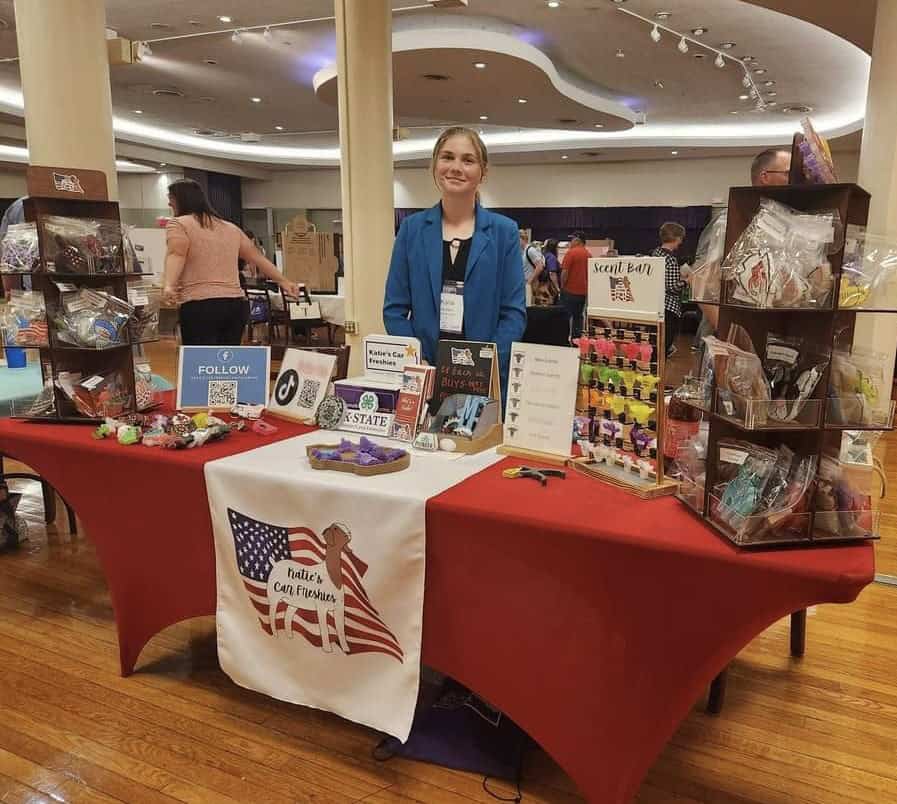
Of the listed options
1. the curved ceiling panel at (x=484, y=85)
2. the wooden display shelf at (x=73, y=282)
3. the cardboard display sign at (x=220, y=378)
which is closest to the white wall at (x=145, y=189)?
the curved ceiling panel at (x=484, y=85)

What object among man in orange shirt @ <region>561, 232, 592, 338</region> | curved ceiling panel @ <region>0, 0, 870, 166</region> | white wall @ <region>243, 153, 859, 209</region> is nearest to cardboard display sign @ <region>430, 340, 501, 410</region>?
curved ceiling panel @ <region>0, 0, 870, 166</region>


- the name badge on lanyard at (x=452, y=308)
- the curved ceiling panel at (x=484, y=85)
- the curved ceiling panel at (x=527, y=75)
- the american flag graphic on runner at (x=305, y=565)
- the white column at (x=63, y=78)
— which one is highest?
the curved ceiling panel at (x=527, y=75)

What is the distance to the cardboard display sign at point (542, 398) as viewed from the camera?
5.86 ft

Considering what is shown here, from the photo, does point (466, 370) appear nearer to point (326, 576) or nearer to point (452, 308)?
point (452, 308)

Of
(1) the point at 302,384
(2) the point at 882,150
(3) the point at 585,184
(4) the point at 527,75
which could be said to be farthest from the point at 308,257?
(3) the point at 585,184

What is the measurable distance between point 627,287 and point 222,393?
4.47 feet

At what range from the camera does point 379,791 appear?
5.93ft

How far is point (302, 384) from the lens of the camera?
2.29 metres

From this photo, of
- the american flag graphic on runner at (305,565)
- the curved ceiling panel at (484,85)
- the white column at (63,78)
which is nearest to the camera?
the american flag graphic on runner at (305,565)

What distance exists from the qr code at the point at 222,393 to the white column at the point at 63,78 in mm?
1270

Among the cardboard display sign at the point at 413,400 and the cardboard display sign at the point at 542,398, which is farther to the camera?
the cardboard display sign at the point at 413,400

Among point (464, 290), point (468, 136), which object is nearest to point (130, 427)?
point (464, 290)

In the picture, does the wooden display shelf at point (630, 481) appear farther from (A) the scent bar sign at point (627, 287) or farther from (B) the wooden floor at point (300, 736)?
(B) the wooden floor at point (300, 736)

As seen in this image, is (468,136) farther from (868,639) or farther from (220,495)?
(868,639)
